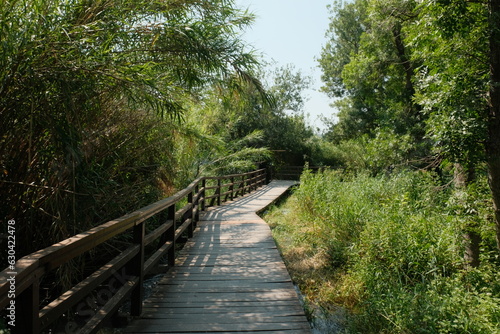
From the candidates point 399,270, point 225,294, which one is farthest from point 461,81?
point 225,294

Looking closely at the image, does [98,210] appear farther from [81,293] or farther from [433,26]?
[433,26]

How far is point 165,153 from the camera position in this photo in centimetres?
531

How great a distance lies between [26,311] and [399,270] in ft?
13.0

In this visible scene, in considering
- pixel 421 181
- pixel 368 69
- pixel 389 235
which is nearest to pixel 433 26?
pixel 389 235

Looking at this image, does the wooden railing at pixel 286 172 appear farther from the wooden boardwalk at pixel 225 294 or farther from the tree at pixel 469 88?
the tree at pixel 469 88

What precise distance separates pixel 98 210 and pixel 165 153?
5.36 ft

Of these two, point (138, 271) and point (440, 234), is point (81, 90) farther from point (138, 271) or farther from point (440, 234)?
point (440, 234)

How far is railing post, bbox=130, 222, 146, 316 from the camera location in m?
2.78

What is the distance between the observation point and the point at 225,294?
331 centimetres

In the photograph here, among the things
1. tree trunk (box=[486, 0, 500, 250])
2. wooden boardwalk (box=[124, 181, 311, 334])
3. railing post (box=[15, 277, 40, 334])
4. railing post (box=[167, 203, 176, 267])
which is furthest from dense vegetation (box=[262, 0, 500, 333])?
railing post (box=[15, 277, 40, 334])

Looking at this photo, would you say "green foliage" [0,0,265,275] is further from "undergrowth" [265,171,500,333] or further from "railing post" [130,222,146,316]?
"undergrowth" [265,171,500,333]

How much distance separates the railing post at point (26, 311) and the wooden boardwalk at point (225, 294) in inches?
43.7

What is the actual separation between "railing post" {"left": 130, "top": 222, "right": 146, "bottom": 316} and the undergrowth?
1.94 m

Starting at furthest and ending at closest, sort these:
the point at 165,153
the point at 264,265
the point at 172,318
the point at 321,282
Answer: the point at 165,153 → the point at 321,282 → the point at 264,265 → the point at 172,318
